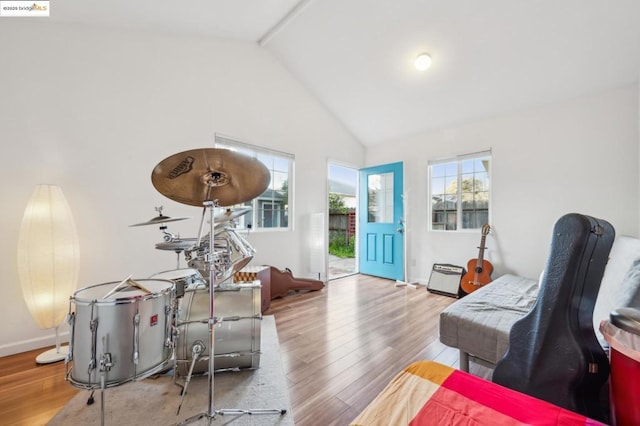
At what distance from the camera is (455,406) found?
71 centimetres

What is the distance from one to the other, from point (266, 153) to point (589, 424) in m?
3.42

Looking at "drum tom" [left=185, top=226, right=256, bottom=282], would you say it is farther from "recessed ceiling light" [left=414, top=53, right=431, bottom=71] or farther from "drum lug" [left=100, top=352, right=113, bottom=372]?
"recessed ceiling light" [left=414, top=53, right=431, bottom=71]

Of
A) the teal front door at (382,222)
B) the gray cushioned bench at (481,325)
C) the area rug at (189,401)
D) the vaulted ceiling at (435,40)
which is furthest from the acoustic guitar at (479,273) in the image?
the area rug at (189,401)

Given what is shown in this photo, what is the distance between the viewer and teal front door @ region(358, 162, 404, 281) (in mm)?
4160

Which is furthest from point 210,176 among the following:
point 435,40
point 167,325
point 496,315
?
point 435,40

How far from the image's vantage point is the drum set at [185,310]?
1.13m

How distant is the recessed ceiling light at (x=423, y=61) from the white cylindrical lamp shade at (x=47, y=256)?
3.61 meters

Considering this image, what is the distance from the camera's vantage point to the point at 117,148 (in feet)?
7.65

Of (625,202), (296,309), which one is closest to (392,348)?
(296,309)

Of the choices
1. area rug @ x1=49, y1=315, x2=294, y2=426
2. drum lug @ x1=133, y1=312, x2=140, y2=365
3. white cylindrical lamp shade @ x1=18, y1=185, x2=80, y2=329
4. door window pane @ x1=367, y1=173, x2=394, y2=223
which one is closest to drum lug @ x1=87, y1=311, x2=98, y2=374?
drum lug @ x1=133, y1=312, x2=140, y2=365

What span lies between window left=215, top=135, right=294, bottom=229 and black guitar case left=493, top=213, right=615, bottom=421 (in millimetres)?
2883

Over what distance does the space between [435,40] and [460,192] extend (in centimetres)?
206

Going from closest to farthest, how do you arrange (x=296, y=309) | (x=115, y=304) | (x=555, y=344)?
(x=555, y=344) < (x=115, y=304) < (x=296, y=309)

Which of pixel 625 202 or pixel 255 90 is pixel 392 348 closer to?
pixel 625 202
